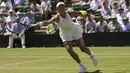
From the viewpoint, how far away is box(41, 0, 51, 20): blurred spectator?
24.1m

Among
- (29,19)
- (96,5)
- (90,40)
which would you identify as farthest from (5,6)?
(90,40)

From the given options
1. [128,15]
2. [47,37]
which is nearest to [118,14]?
[128,15]

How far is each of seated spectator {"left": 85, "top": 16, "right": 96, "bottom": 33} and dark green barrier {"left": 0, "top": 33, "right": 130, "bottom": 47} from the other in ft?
1.27

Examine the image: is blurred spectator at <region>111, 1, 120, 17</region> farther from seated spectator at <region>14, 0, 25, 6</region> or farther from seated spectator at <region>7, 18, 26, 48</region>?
seated spectator at <region>14, 0, 25, 6</region>

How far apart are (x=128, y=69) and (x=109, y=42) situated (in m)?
9.54

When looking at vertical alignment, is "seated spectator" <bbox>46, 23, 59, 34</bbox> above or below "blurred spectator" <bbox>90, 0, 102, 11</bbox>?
below

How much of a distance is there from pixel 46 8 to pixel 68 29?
14003mm

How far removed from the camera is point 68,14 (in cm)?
1038

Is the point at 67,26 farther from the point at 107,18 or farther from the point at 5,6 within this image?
the point at 5,6

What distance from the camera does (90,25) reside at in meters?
20.8

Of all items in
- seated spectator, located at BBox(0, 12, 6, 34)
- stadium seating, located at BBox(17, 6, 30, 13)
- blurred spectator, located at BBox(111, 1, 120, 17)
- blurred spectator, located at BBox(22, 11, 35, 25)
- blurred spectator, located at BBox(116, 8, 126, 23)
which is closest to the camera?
blurred spectator, located at BBox(116, 8, 126, 23)

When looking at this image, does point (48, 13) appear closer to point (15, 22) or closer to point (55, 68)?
point (15, 22)

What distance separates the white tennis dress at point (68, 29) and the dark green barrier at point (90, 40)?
9.73 meters

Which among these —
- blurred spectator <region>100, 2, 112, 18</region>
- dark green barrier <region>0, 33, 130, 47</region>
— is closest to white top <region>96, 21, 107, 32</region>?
dark green barrier <region>0, 33, 130, 47</region>
